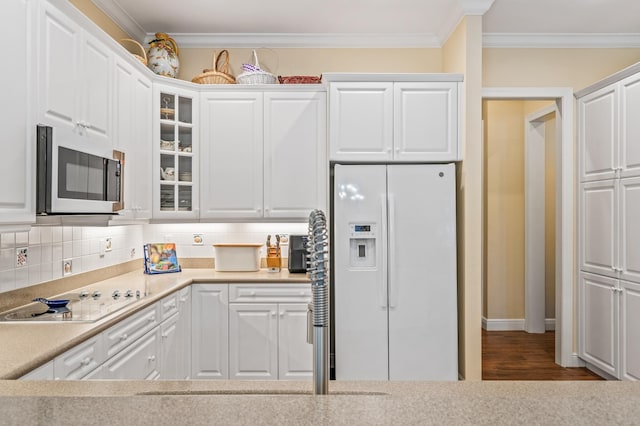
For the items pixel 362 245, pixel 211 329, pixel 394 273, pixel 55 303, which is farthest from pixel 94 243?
pixel 394 273

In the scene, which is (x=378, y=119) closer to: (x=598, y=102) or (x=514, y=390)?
(x=598, y=102)

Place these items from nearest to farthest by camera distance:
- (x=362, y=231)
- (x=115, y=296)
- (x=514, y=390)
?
(x=514, y=390), (x=115, y=296), (x=362, y=231)

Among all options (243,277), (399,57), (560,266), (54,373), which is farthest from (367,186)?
(54,373)

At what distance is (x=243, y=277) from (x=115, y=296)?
3.51ft

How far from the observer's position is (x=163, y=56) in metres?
3.67

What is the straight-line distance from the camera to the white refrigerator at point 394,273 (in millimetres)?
3373

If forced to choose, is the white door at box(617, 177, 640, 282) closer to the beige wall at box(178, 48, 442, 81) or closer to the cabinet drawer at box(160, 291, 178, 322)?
the beige wall at box(178, 48, 442, 81)

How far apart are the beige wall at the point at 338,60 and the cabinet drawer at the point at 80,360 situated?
A: 275 cm

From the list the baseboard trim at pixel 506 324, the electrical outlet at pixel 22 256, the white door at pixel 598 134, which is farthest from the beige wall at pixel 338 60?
the baseboard trim at pixel 506 324

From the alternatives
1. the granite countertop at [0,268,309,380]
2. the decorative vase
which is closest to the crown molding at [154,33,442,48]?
the decorative vase

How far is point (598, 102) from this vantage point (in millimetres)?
3730

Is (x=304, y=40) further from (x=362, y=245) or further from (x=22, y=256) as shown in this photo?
(x=22, y=256)

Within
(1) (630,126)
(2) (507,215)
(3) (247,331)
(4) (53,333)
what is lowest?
(3) (247,331)

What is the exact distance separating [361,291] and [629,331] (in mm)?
1981
